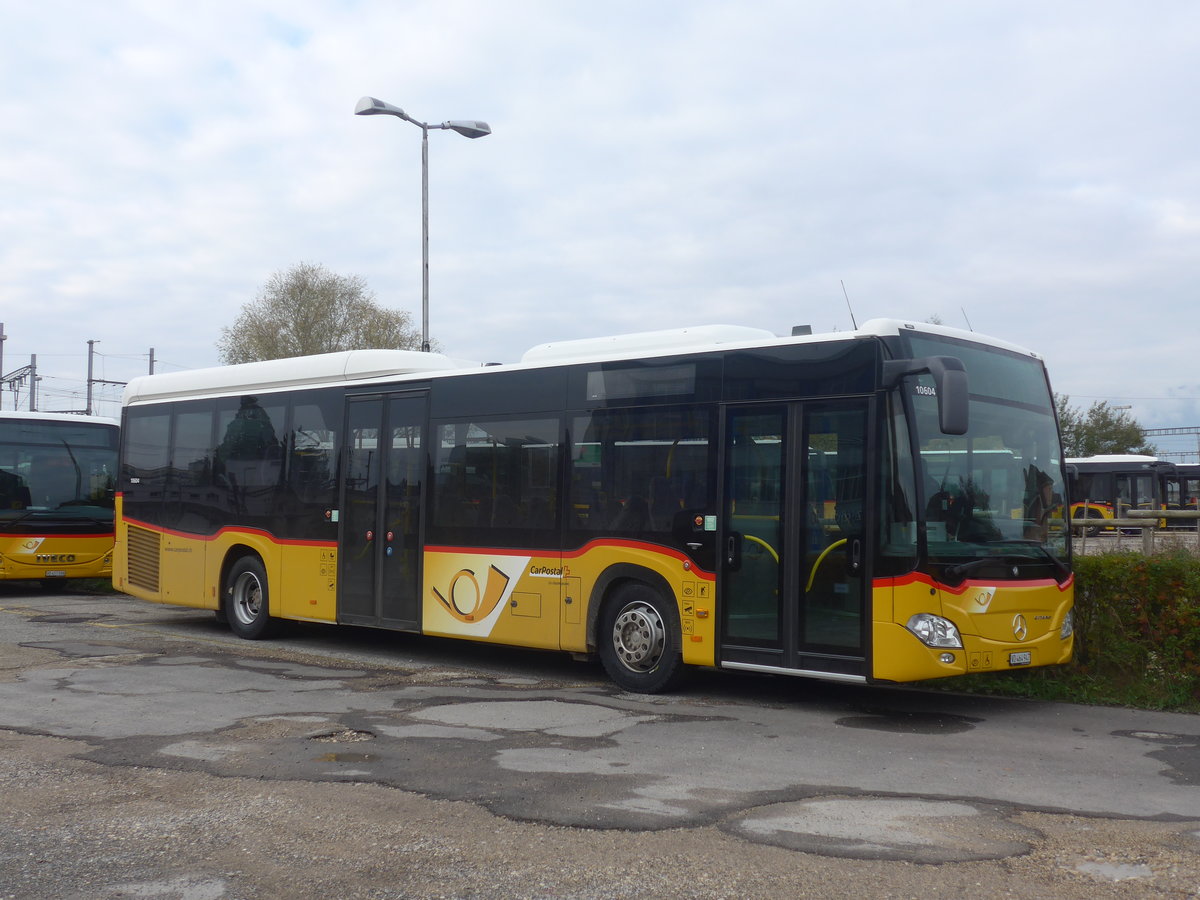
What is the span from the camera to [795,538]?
29.9 feet

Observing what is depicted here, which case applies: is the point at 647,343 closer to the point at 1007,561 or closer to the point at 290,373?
the point at 1007,561

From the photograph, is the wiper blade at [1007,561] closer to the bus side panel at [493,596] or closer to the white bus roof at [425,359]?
the white bus roof at [425,359]

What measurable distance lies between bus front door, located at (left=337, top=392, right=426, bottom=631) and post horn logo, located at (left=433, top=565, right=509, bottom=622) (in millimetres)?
546

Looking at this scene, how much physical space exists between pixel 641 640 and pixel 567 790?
3614 mm

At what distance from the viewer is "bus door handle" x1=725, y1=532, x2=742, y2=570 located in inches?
370

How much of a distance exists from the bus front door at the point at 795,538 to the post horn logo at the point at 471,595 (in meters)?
2.73

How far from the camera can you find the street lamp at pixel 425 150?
65.9 feet

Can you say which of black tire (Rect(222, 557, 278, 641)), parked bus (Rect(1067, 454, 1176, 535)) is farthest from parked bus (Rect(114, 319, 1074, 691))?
parked bus (Rect(1067, 454, 1176, 535))

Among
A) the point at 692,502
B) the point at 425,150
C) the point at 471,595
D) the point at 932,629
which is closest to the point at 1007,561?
the point at 932,629

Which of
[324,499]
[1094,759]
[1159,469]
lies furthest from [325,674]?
[1159,469]

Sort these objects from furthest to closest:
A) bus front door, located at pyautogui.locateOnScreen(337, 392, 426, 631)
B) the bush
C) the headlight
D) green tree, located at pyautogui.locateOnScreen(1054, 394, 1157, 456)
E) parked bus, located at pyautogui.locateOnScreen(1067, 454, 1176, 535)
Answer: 1. green tree, located at pyautogui.locateOnScreen(1054, 394, 1157, 456)
2. parked bus, located at pyautogui.locateOnScreen(1067, 454, 1176, 535)
3. bus front door, located at pyautogui.locateOnScreen(337, 392, 426, 631)
4. the bush
5. the headlight

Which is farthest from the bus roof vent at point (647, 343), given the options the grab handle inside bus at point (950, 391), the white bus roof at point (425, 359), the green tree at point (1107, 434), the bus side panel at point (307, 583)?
the green tree at point (1107, 434)

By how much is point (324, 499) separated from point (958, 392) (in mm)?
7599

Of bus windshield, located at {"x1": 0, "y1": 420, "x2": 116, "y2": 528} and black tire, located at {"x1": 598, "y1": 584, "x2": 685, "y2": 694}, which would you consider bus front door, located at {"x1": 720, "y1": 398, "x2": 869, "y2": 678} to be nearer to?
black tire, located at {"x1": 598, "y1": 584, "x2": 685, "y2": 694}
